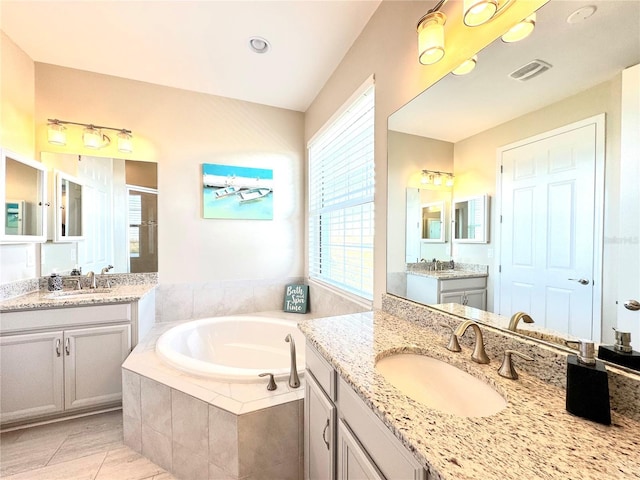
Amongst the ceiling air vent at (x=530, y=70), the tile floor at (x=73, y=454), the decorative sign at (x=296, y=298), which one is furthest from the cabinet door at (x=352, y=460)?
the decorative sign at (x=296, y=298)

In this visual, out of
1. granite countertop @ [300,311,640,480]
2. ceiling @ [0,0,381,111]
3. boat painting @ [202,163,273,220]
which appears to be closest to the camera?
granite countertop @ [300,311,640,480]

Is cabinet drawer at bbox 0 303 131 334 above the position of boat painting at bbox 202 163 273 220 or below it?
below

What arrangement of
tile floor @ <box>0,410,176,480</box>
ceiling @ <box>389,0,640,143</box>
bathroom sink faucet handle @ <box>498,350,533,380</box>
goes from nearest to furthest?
1. ceiling @ <box>389,0,640,143</box>
2. bathroom sink faucet handle @ <box>498,350,533,380</box>
3. tile floor @ <box>0,410,176,480</box>

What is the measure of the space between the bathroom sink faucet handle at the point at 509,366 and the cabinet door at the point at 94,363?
233cm

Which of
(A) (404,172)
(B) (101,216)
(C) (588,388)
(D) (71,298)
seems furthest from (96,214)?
(C) (588,388)

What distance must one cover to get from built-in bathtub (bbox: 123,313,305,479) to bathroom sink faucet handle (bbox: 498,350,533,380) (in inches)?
37.8

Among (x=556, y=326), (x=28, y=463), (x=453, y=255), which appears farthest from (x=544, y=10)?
(x=28, y=463)

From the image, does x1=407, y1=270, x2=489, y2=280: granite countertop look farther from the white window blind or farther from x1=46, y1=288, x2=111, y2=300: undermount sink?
x1=46, y1=288, x2=111, y2=300: undermount sink

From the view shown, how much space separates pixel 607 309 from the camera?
76 centimetres

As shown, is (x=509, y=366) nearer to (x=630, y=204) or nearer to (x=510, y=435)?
(x=510, y=435)

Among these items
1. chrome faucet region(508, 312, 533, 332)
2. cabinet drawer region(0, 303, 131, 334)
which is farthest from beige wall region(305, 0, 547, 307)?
cabinet drawer region(0, 303, 131, 334)

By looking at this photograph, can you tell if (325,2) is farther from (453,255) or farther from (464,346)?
(464,346)

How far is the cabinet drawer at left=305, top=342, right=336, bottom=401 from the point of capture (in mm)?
1026

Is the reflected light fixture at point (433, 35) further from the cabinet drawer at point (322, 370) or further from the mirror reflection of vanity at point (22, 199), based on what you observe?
the mirror reflection of vanity at point (22, 199)
